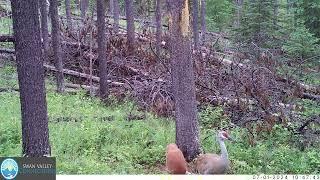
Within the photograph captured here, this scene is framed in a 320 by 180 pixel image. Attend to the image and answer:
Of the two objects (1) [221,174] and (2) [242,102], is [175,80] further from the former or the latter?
(2) [242,102]

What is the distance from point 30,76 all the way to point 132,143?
11.4 ft

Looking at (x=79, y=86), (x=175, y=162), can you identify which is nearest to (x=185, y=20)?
(x=175, y=162)

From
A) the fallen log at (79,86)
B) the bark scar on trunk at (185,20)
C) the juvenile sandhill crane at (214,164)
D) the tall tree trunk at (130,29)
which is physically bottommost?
the fallen log at (79,86)

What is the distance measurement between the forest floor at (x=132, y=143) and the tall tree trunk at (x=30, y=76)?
0.73m

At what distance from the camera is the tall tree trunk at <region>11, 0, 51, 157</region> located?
7907mm

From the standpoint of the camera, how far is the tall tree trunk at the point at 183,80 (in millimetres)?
9438

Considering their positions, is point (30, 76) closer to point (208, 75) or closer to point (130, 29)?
point (208, 75)

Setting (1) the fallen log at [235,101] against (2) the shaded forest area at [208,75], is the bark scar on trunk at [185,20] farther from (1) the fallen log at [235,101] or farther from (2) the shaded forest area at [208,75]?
(1) the fallen log at [235,101]

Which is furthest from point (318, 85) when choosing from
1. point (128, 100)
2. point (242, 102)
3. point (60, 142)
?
point (60, 142)

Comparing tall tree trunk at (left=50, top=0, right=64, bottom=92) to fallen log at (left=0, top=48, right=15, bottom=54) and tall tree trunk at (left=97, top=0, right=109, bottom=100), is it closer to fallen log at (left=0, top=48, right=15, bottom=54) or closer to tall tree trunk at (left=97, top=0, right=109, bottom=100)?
tall tree trunk at (left=97, top=0, right=109, bottom=100)

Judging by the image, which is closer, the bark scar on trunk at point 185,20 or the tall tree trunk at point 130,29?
the bark scar on trunk at point 185,20

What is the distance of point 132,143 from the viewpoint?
11.0m

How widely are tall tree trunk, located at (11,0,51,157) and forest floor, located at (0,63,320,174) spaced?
28.7 inches

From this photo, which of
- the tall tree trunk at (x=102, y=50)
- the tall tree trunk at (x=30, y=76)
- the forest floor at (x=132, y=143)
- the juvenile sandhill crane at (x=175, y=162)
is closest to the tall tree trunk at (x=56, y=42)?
the tall tree trunk at (x=102, y=50)
